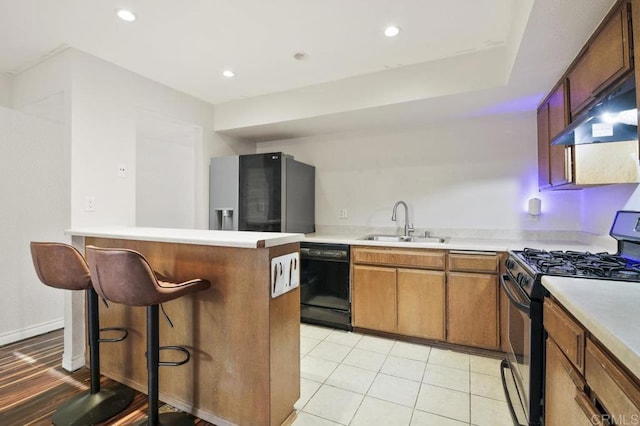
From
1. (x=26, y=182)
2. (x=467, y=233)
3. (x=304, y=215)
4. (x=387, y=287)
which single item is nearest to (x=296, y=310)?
(x=387, y=287)

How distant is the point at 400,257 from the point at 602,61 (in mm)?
1759

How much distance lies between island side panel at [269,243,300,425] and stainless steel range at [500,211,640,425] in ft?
3.88

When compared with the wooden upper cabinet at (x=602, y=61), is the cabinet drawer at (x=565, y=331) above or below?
below

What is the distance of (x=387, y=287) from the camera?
8.70ft

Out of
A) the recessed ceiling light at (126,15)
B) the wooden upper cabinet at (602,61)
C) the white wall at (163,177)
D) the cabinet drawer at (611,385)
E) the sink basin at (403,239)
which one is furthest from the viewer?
the white wall at (163,177)

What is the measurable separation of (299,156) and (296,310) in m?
2.43

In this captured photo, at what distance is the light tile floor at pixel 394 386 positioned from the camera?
167cm

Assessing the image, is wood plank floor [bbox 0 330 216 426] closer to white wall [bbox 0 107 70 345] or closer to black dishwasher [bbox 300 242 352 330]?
white wall [bbox 0 107 70 345]

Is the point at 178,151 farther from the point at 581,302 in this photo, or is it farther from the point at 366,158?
the point at 581,302

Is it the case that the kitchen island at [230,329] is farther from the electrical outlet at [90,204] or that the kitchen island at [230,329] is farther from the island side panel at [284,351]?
the electrical outlet at [90,204]

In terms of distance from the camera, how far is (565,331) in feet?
3.59

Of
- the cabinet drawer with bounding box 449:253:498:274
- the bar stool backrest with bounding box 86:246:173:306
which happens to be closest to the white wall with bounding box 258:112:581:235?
the cabinet drawer with bounding box 449:253:498:274

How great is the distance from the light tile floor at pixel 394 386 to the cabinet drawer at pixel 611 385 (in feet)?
3.25

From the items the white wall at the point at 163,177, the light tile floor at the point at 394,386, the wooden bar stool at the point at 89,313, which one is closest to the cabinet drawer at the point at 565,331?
the light tile floor at the point at 394,386
